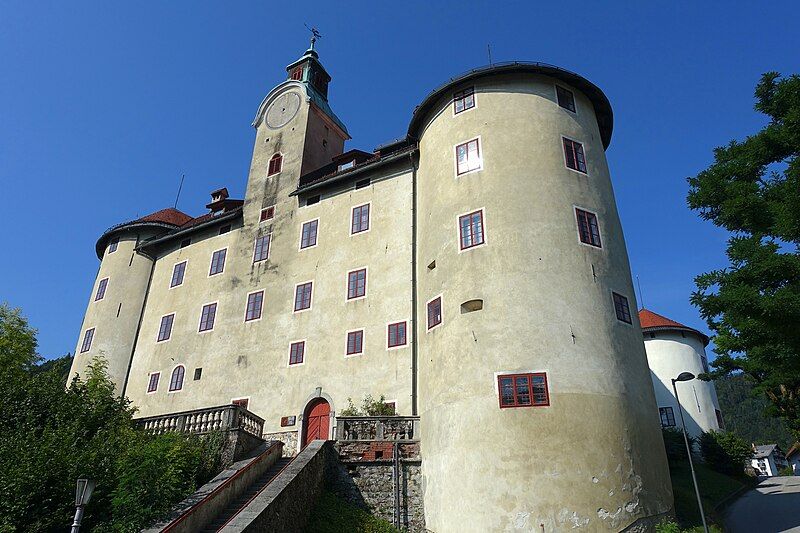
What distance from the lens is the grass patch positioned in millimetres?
16859

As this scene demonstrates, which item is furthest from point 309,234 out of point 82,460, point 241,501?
point 82,460

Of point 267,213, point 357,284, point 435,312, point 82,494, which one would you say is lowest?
point 82,494

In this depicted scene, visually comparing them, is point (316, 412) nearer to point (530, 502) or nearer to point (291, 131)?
point (530, 502)

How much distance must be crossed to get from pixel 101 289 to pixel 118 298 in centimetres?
216

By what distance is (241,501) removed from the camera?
16.3 meters

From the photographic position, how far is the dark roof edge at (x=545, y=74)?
74.9 feet

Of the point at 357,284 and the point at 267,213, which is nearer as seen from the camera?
the point at 357,284

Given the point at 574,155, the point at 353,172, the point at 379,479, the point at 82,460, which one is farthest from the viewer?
the point at 353,172

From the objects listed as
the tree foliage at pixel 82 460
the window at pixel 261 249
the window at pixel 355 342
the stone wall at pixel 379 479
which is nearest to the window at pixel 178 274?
the window at pixel 261 249

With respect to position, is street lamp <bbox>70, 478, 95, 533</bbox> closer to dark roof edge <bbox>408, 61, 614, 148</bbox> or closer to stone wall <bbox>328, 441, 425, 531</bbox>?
stone wall <bbox>328, 441, 425, 531</bbox>

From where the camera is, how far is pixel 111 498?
606 inches

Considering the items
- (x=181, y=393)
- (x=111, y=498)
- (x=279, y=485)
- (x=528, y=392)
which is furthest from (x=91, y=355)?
(x=528, y=392)

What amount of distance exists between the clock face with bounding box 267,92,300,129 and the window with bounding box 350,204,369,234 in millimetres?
10401

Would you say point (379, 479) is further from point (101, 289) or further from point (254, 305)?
point (101, 289)
